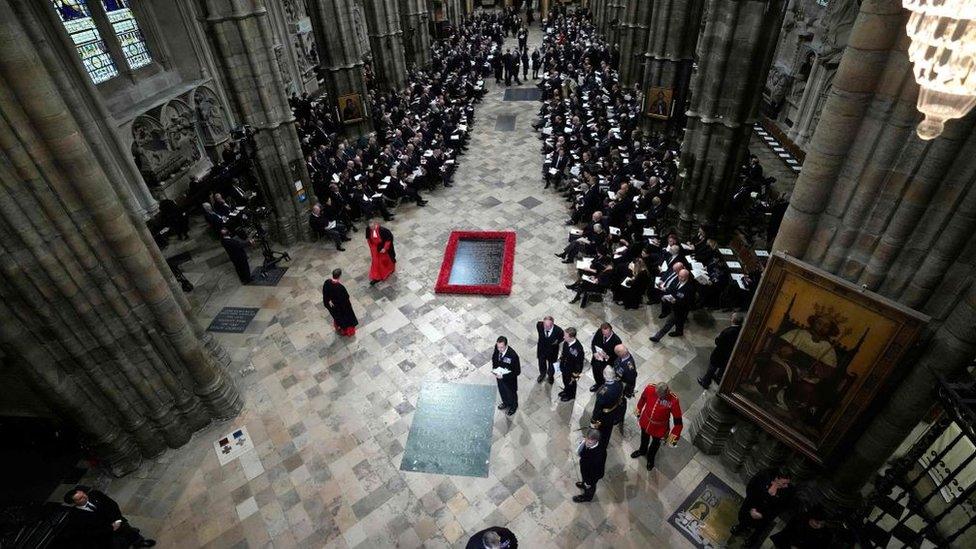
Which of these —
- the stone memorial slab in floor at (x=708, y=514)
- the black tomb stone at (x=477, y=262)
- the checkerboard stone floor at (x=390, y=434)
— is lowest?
the stone memorial slab in floor at (x=708, y=514)

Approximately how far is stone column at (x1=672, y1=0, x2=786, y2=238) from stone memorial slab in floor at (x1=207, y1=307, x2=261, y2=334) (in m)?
10.8

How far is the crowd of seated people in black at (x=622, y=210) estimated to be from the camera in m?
9.62

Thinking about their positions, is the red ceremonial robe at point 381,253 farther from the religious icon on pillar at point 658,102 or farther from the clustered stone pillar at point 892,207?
the religious icon on pillar at point 658,102

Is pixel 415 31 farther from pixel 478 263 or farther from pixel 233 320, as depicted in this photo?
pixel 233 320

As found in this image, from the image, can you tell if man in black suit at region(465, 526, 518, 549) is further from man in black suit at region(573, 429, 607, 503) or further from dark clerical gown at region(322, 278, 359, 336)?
dark clerical gown at region(322, 278, 359, 336)

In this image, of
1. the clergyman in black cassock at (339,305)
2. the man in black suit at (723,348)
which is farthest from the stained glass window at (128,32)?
the man in black suit at (723,348)

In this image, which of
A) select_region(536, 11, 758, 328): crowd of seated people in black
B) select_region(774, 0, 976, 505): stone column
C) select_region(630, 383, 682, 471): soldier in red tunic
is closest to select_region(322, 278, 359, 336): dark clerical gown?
select_region(536, 11, 758, 328): crowd of seated people in black

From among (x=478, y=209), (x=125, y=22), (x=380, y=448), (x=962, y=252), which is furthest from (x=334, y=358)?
(x=125, y=22)

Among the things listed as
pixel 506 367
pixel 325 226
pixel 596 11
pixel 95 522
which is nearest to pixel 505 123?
pixel 325 226

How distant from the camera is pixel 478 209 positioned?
14.2 metres

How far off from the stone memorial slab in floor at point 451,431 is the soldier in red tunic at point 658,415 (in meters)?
2.43

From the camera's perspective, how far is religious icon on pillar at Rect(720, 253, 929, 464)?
4.73 meters

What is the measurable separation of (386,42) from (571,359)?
19.4m

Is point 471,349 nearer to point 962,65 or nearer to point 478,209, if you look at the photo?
point 478,209
